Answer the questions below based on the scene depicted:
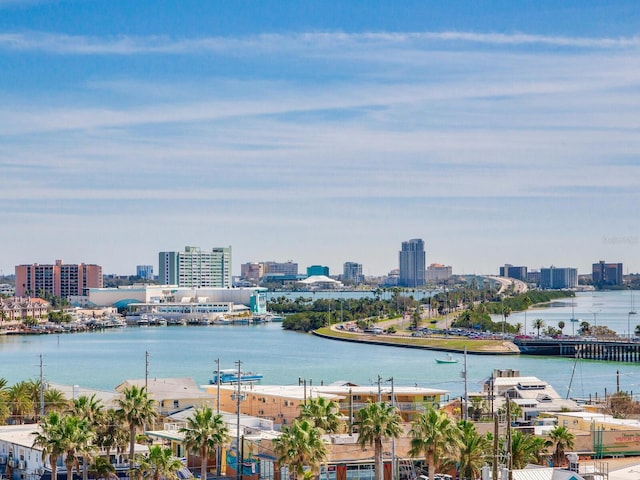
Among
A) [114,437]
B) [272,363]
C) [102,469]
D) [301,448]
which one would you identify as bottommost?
[272,363]

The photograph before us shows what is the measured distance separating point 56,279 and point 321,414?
99.0 metres

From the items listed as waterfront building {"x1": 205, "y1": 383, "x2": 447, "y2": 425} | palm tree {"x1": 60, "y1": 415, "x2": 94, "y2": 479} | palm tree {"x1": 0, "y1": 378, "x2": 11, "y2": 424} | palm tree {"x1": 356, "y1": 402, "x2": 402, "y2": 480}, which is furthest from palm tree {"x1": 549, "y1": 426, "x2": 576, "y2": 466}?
palm tree {"x1": 0, "y1": 378, "x2": 11, "y2": 424}

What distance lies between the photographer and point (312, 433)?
13320mm

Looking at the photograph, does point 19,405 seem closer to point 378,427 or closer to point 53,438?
point 53,438

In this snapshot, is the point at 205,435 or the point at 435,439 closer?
the point at 435,439

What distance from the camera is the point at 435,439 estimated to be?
1316 cm

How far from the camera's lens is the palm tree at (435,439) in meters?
13.2

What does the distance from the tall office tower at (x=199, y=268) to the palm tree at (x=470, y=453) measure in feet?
375

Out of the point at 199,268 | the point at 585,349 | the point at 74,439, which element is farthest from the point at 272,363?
the point at 199,268

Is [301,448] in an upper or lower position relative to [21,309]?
upper

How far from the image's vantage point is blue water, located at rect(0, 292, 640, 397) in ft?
125

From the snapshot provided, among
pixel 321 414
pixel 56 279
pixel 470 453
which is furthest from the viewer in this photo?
pixel 56 279

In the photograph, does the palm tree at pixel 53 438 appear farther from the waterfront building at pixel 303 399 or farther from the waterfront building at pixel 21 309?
the waterfront building at pixel 21 309

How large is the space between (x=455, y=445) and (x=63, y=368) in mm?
31732
